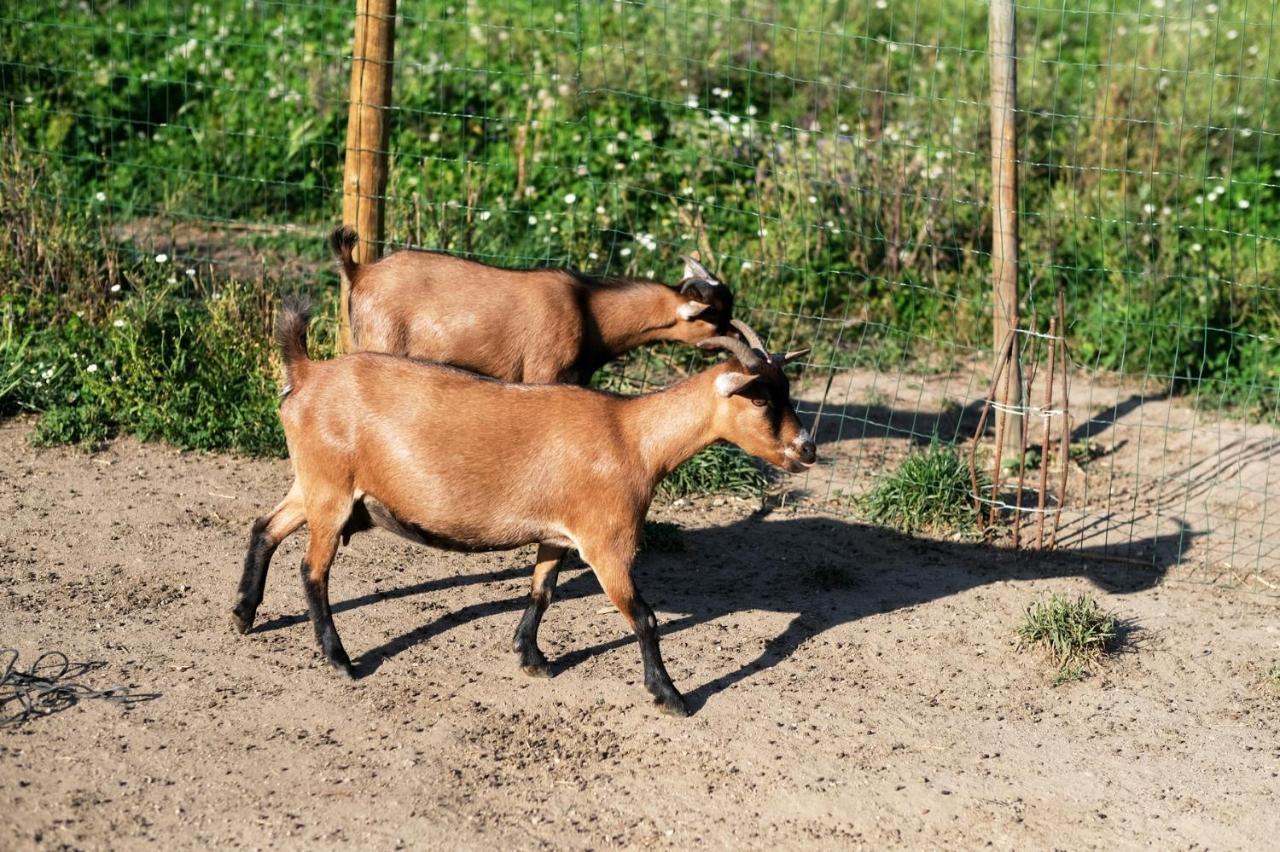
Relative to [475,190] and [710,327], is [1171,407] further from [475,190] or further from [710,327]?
[475,190]

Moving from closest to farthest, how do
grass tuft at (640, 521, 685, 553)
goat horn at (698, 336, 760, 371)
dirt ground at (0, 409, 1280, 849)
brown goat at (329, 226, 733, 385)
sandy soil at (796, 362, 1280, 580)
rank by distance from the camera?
dirt ground at (0, 409, 1280, 849)
goat horn at (698, 336, 760, 371)
brown goat at (329, 226, 733, 385)
grass tuft at (640, 521, 685, 553)
sandy soil at (796, 362, 1280, 580)

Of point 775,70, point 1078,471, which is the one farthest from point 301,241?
point 1078,471

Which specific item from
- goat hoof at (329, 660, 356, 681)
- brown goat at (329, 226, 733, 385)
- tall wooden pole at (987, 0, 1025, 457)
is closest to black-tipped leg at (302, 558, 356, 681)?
goat hoof at (329, 660, 356, 681)

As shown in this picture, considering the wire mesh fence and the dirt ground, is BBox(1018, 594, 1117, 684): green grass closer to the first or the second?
the dirt ground

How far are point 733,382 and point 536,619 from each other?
1175mm

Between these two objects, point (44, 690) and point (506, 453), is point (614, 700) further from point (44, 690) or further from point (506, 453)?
point (44, 690)

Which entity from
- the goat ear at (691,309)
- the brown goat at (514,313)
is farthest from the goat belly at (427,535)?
the goat ear at (691,309)

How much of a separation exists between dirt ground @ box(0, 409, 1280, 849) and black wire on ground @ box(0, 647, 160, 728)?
0.08 meters

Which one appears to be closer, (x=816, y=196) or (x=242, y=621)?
(x=242, y=621)

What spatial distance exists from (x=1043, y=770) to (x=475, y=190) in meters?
5.06

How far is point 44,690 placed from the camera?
5.37m

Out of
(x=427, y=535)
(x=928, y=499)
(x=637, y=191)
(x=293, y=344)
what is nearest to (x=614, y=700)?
(x=427, y=535)

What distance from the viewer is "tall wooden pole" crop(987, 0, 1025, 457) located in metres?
7.22

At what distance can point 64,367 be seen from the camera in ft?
26.0
